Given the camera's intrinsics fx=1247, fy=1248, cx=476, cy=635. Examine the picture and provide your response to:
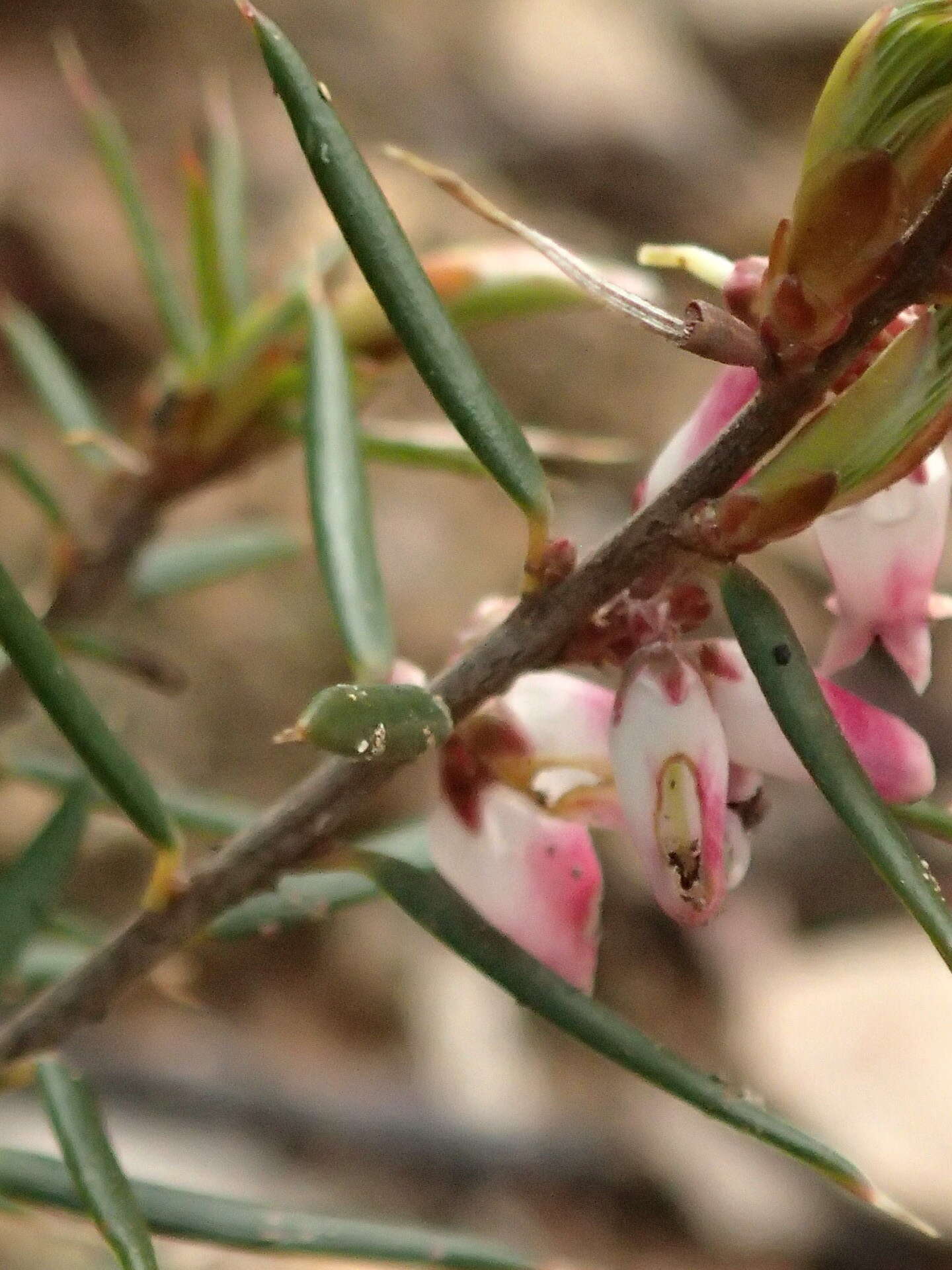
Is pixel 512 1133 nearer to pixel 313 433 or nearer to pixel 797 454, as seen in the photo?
pixel 313 433

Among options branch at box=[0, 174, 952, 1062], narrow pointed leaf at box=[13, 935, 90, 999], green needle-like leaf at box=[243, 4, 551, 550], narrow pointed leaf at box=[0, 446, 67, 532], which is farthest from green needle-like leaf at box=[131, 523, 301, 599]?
green needle-like leaf at box=[243, 4, 551, 550]

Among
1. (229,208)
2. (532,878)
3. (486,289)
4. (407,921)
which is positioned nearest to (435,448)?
(486,289)

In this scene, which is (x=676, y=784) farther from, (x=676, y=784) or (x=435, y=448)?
(x=435, y=448)

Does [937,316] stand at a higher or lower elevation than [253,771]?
lower

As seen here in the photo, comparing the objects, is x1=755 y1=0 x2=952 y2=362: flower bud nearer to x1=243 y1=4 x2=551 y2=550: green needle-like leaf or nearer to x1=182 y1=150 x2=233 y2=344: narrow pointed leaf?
x1=243 y1=4 x2=551 y2=550: green needle-like leaf

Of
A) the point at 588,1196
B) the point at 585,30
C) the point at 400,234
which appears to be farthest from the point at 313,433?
the point at 585,30
